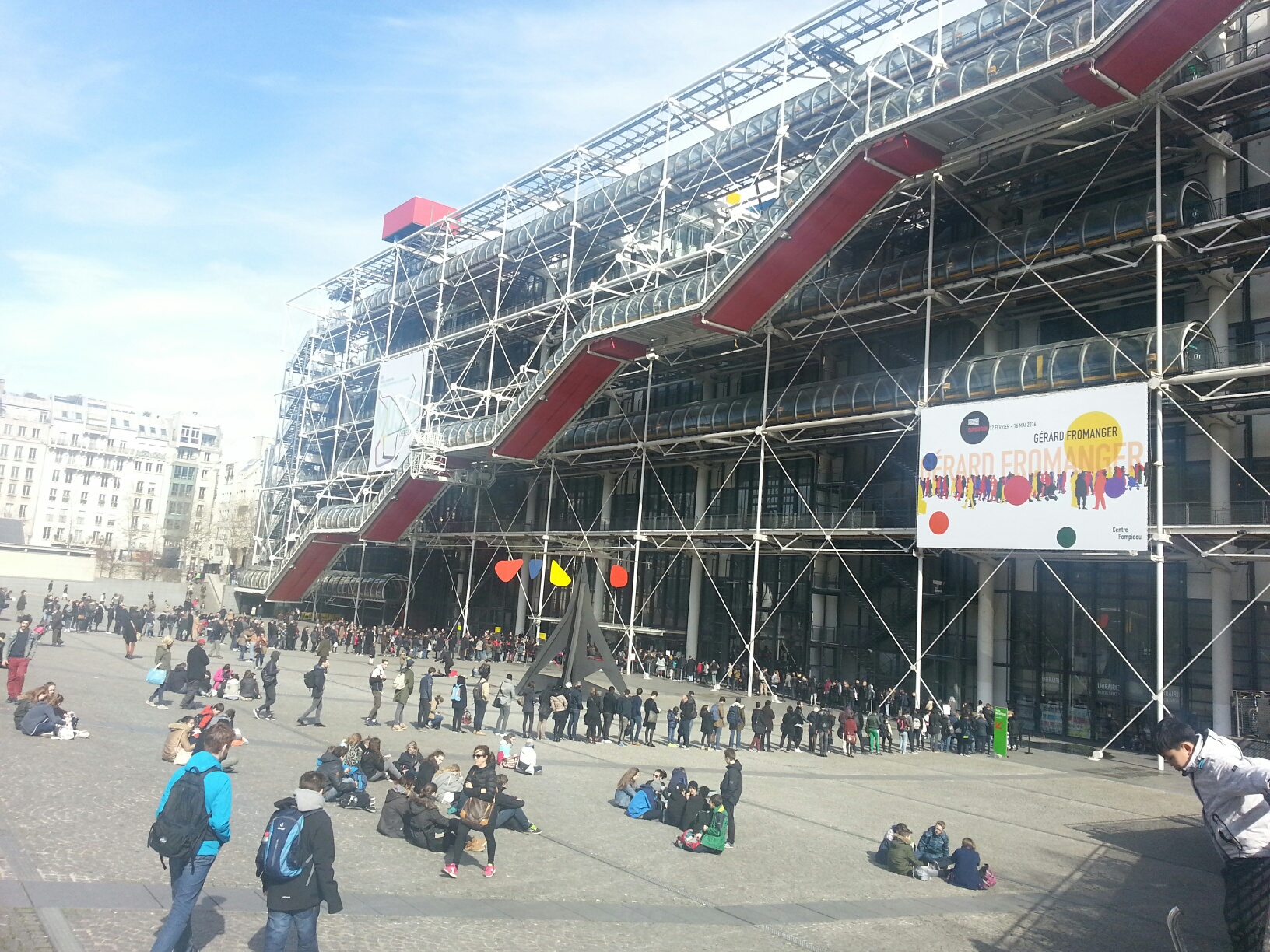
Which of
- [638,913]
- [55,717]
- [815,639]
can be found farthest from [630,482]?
[638,913]

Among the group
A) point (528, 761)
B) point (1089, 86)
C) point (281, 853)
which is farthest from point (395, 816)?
point (1089, 86)

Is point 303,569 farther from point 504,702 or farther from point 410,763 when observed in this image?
point 410,763

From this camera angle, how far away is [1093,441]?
20.5 meters

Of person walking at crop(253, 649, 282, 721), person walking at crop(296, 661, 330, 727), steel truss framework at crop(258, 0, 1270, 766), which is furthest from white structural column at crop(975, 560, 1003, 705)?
person walking at crop(253, 649, 282, 721)

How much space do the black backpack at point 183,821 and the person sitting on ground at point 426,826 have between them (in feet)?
14.7

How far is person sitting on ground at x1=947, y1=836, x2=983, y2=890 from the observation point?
1001cm

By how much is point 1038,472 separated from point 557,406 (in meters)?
18.5

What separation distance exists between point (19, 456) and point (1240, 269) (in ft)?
355

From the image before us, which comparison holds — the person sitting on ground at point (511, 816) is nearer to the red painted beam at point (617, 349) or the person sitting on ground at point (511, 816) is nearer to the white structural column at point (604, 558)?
the red painted beam at point (617, 349)

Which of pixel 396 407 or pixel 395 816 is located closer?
pixel 395 816

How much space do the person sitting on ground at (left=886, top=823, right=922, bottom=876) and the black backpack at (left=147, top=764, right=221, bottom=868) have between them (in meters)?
7.61

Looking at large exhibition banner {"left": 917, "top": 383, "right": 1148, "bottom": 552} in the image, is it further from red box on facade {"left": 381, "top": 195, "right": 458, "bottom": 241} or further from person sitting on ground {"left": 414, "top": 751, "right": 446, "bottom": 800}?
red box on facade {"left": 381, "top": 195, "right": 458, "bottom": 241}

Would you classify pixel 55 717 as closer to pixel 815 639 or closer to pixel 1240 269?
pixel 815 639

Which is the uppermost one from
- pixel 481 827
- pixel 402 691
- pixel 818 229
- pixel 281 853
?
pixel 818 229
